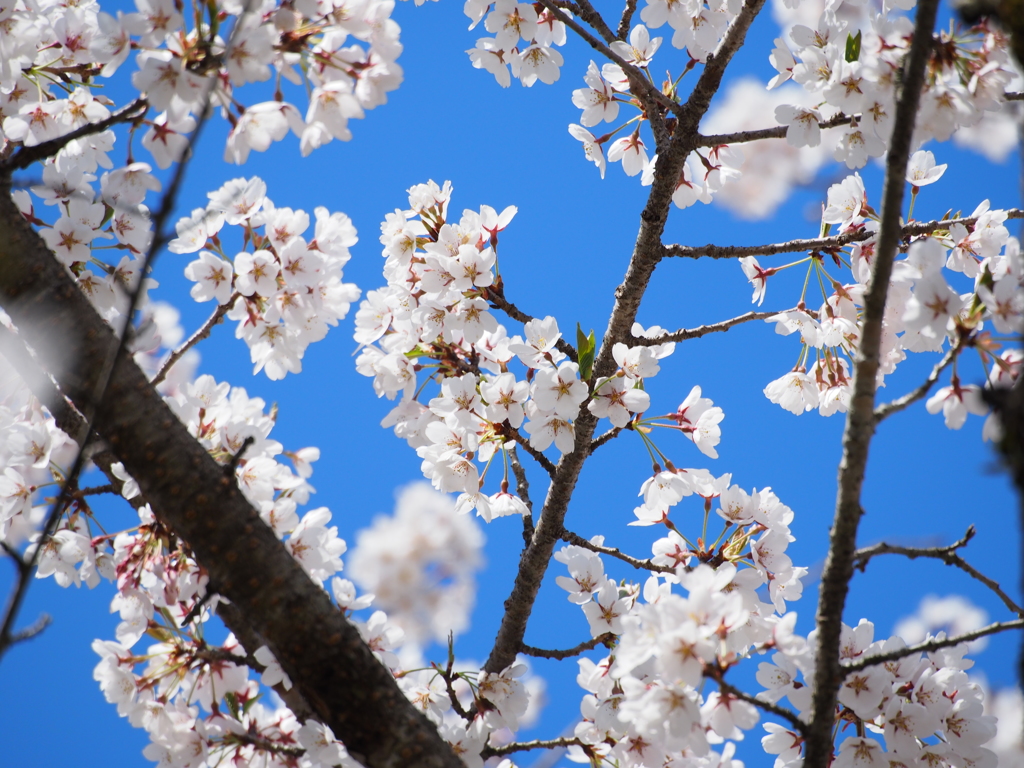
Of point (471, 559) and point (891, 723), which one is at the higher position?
point (471, 559)

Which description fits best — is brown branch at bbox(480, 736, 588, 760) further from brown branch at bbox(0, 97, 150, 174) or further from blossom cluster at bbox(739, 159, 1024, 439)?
brown branch at bbox(0, 97, 150, 174)

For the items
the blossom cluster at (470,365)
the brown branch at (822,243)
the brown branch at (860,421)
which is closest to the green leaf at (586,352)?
the blossom cluster at (470,365)

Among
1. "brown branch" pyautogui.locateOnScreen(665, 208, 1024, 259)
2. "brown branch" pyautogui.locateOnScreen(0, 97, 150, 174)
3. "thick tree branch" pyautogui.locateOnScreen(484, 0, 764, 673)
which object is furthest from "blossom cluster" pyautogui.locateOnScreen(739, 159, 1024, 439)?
"brown branch" pyautogui.locateOnScreen(0, 97, 150, 174)

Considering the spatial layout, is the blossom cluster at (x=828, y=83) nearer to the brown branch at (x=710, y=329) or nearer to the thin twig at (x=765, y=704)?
the brown branch at (x=710, y=329)

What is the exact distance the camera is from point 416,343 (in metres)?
2.46

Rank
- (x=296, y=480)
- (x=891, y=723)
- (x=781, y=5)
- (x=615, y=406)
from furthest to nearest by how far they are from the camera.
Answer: (x=781, y=5) < (x=296, y=480) < (x=615, y=406) < (x=891, y=723)

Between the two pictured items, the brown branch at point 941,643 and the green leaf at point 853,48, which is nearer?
the brown branch at point 941,643

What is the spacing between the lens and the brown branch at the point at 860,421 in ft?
4.45

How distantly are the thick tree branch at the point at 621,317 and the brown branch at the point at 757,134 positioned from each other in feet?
0.20

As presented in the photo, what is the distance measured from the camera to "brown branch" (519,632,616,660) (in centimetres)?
236

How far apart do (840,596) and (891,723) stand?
2.08 feet

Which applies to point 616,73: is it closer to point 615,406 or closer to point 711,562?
point 615,406

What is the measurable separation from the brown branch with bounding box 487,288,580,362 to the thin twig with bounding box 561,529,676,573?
23.3 inches

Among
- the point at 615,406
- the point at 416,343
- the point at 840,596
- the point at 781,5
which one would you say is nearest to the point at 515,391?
the point at 615,406
